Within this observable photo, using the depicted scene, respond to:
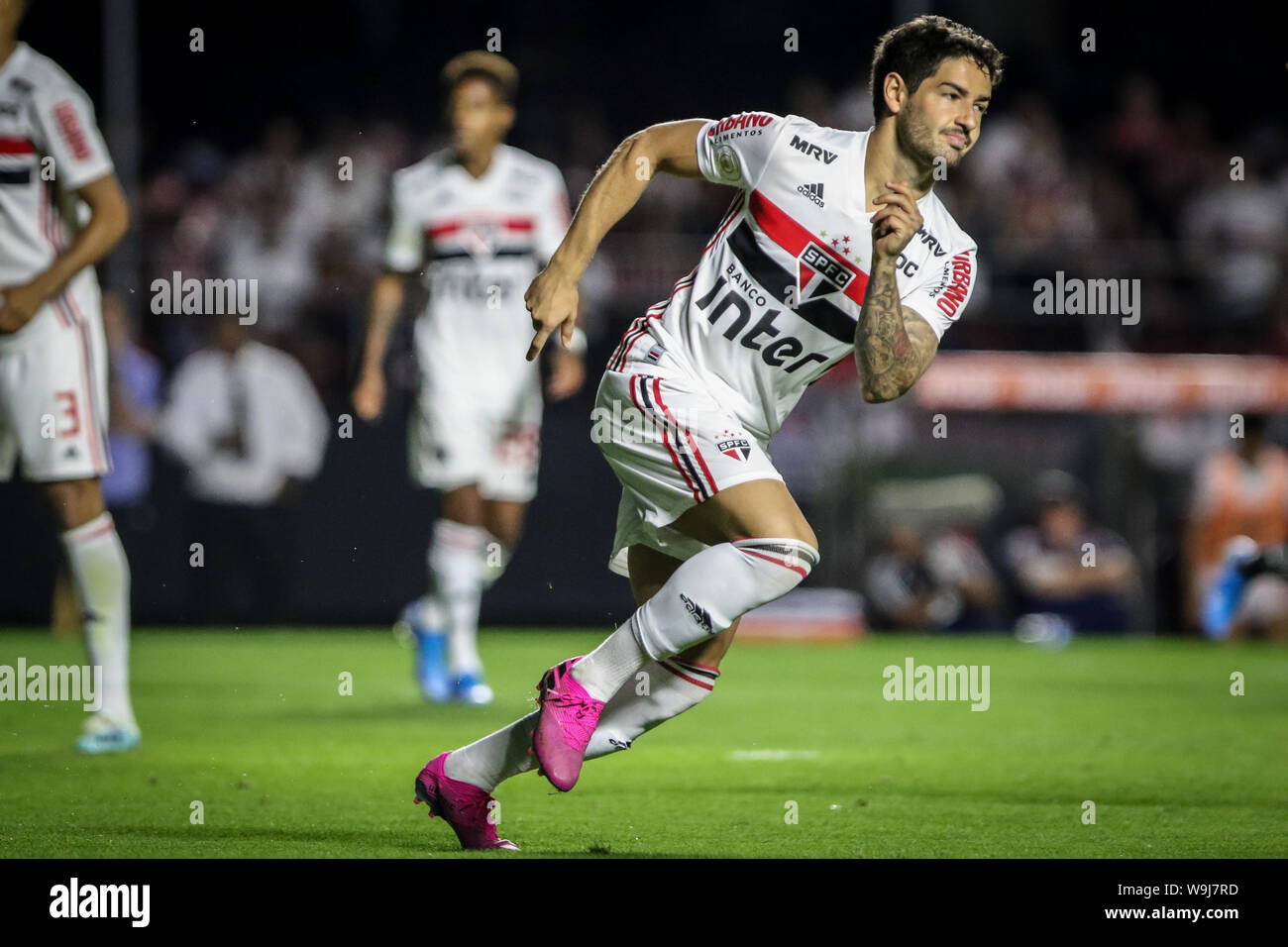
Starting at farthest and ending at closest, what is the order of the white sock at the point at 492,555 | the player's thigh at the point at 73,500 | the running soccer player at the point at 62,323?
the white sock at the point at 492,555 < the player's thigh at the point at 73,500 < the running soccer player at the point at 62,323

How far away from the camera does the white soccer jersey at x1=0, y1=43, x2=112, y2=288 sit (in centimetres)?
690

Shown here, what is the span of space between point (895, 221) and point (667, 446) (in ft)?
2.92

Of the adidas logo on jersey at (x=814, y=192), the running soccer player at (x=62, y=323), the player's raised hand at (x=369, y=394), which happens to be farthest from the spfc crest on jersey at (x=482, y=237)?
the adidas logo on jersey at (x=814, y=192)

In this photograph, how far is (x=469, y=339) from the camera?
31.2 ft

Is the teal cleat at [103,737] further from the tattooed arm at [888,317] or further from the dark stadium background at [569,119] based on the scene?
the dark stadium background at [569,119]

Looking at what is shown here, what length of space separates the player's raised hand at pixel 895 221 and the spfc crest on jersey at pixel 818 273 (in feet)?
1.89

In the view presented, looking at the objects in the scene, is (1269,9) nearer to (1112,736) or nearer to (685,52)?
(685,52)

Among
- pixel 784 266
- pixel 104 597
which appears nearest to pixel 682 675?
pixel 784 266

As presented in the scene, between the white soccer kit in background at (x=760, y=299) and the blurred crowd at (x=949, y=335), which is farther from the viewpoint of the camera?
the blurred crowd at (x=949, y=335)

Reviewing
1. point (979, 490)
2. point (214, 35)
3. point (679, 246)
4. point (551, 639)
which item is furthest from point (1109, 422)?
point (214, 35)

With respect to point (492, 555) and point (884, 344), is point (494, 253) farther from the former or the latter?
point (884, 344)

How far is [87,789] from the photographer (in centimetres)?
614

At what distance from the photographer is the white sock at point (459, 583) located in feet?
29.7

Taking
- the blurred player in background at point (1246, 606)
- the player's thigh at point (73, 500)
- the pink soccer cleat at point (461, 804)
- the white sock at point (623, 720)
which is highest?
the player's thigh at point (73, 500)
